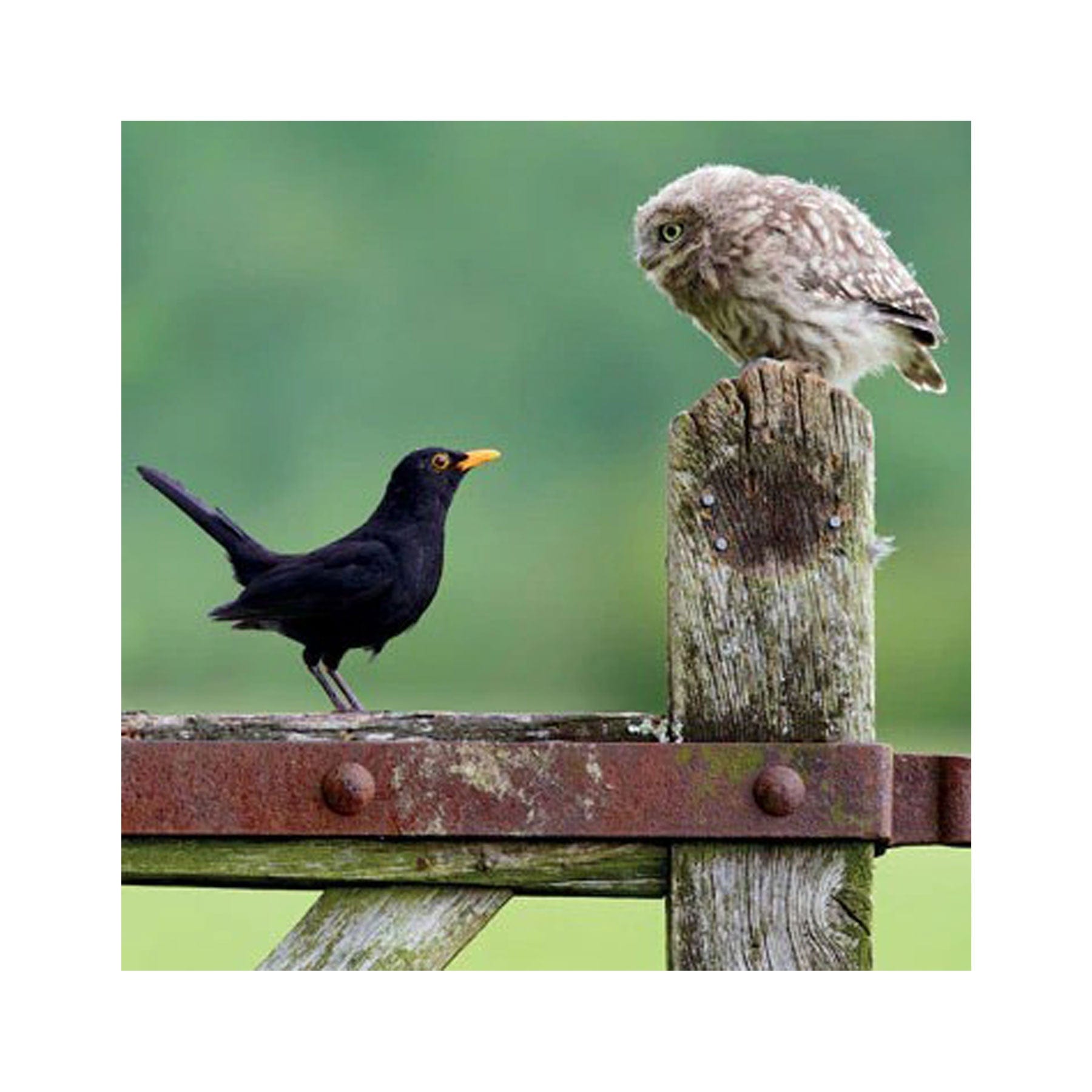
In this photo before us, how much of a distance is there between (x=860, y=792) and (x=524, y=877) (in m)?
0.41

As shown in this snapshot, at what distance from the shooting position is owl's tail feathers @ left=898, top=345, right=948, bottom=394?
12.8 ft

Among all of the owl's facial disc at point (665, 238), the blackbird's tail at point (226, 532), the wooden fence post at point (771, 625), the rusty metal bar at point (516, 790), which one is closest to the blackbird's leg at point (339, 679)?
the blackbird's tail at point (226, 532)

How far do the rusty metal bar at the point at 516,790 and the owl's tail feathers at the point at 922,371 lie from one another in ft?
5.20

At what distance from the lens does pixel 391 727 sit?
2594mm

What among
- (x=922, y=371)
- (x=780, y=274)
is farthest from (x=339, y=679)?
(x=922, y=371)

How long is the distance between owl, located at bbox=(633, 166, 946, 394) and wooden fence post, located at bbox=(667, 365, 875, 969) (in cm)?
113

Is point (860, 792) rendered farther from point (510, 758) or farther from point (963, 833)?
point (510, 758)

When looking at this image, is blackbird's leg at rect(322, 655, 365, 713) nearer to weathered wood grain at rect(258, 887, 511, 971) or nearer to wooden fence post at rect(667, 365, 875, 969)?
weathered wood grain at rect(258, 887, 511, 971)

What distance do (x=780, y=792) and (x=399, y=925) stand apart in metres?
0.48

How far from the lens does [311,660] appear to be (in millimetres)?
3180

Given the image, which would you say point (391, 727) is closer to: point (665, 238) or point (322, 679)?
point (322, 679)

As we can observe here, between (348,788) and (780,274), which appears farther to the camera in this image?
(780,274)

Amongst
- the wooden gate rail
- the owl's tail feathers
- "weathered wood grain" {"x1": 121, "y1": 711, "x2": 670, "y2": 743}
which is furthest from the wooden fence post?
the owl's tail feathers
